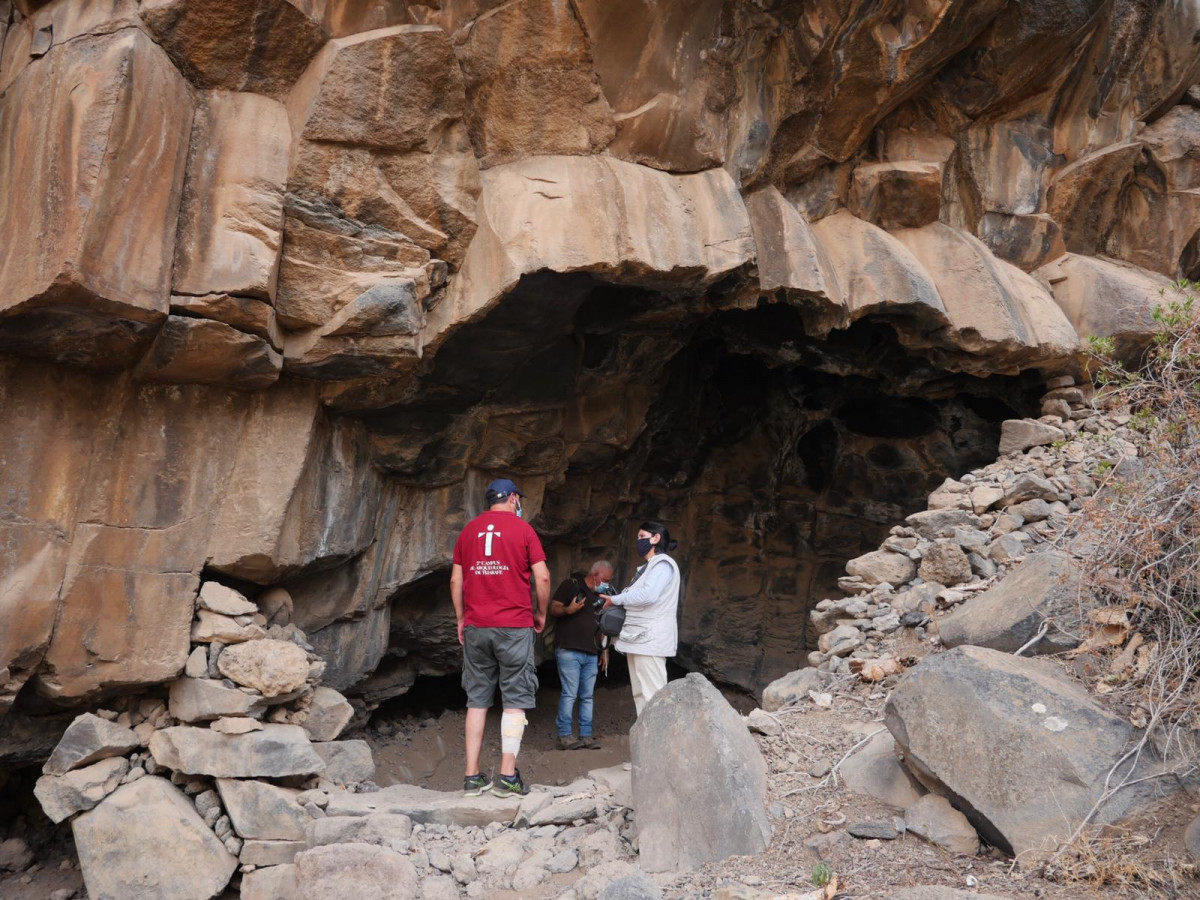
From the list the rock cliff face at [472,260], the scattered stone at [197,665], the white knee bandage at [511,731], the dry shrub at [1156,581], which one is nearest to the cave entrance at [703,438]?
the rock cliff face at [472,260]

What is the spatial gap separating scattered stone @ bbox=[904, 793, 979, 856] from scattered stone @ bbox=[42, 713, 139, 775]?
411cm

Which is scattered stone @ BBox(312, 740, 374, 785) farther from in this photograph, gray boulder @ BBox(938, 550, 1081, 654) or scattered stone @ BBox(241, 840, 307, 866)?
gray boulder @ BBox(938, 550, 1081, 654)

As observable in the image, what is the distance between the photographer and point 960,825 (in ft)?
11.2

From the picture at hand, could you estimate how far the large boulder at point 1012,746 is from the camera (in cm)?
322

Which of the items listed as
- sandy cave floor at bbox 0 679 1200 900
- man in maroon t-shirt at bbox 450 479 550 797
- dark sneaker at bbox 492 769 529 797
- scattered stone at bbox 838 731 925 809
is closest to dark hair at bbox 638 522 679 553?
man in maroon t-shirt at bbox 450 479 550 797

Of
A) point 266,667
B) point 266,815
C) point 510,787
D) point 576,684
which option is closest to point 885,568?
point 576,684

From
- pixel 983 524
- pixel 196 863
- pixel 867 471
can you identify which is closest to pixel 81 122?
pixel 196 863

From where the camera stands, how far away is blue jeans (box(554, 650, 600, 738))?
7055 millimetres

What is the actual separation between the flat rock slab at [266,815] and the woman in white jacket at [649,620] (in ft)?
6.20

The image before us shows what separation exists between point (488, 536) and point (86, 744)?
2427 mm

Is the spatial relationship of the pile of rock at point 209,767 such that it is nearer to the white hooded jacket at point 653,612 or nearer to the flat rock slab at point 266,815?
the flat rock slab at point 266,815

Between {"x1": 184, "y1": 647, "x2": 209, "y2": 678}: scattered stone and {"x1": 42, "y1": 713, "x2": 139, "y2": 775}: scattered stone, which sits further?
{"x1": 184, "y1": 647, "x2": 209, "y2": 678}: scattered stone

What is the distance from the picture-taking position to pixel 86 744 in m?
4.94

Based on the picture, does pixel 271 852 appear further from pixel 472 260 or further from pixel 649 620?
pixel 472 260
